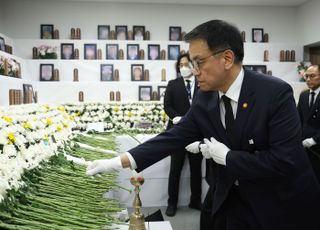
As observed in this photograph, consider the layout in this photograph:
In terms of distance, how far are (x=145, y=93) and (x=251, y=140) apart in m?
5.52

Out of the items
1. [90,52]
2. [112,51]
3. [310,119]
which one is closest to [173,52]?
[112,51]

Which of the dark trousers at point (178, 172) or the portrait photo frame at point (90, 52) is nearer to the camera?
the dark trousers at point (178, 172)

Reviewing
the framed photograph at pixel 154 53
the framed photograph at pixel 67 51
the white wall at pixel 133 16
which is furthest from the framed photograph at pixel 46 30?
the framed photograph at pixel 154 53

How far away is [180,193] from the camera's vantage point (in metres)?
3.83

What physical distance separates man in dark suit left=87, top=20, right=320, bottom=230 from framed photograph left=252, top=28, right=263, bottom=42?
6689 millimetres

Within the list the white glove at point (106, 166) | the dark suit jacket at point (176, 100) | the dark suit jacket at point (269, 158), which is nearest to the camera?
the dark suit jacket at point (269, 158)

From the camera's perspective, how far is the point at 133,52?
7109mm

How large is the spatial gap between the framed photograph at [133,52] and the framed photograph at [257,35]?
251 cm

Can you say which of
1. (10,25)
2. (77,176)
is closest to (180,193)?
(77,176)

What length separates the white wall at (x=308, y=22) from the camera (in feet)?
22.9

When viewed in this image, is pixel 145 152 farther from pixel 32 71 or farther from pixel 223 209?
pixel 32 71

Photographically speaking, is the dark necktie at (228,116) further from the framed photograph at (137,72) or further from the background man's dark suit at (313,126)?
the framed photograph at (137,72)

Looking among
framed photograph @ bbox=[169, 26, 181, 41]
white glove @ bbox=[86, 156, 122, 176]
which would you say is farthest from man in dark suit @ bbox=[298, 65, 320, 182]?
framed photograph @ bbox=[169, 26, 181, 41]

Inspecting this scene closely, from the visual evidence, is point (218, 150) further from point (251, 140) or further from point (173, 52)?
point (173, 52)
